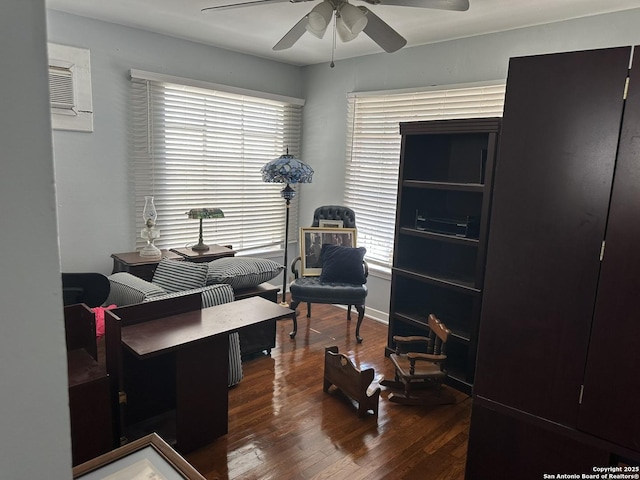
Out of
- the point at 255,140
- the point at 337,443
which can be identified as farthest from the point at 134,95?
the point at 337,443

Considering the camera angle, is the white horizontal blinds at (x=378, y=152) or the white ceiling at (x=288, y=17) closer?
the white ceiling at (x=288, y=17)

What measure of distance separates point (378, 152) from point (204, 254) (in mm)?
1984

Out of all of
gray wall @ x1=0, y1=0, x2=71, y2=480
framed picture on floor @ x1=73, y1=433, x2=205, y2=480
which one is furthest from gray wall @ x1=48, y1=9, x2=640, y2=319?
gray wall @ x1=0, y1=0, x2=71, y2=480

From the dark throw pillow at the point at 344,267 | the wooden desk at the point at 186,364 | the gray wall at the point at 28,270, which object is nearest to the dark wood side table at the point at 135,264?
the wooden desk at the point at 186,364

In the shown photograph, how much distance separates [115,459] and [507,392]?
1611 mm

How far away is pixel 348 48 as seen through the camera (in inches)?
158

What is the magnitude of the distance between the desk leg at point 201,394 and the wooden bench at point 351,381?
80 cm

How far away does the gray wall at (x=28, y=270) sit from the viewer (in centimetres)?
44

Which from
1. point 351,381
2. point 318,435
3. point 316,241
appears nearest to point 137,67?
point 316,241

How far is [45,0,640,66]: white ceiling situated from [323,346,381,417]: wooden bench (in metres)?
2.27

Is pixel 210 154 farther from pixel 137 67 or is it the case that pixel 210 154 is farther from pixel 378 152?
pixel 378 152

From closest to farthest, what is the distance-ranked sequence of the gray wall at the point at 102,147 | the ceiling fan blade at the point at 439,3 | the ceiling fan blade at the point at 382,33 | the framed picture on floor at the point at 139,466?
the framed picture on floor at the point at 139,466
the ceiling fan blade at the point at 439,3
the ceiling fan blade at the point at 382,33
the gray wall at the point at 102,147

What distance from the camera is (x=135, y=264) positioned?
3.43 metres

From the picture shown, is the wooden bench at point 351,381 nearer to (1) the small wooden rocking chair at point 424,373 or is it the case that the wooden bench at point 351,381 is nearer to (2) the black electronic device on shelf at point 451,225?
(1) the small wooden rocking chair at point 424,373
